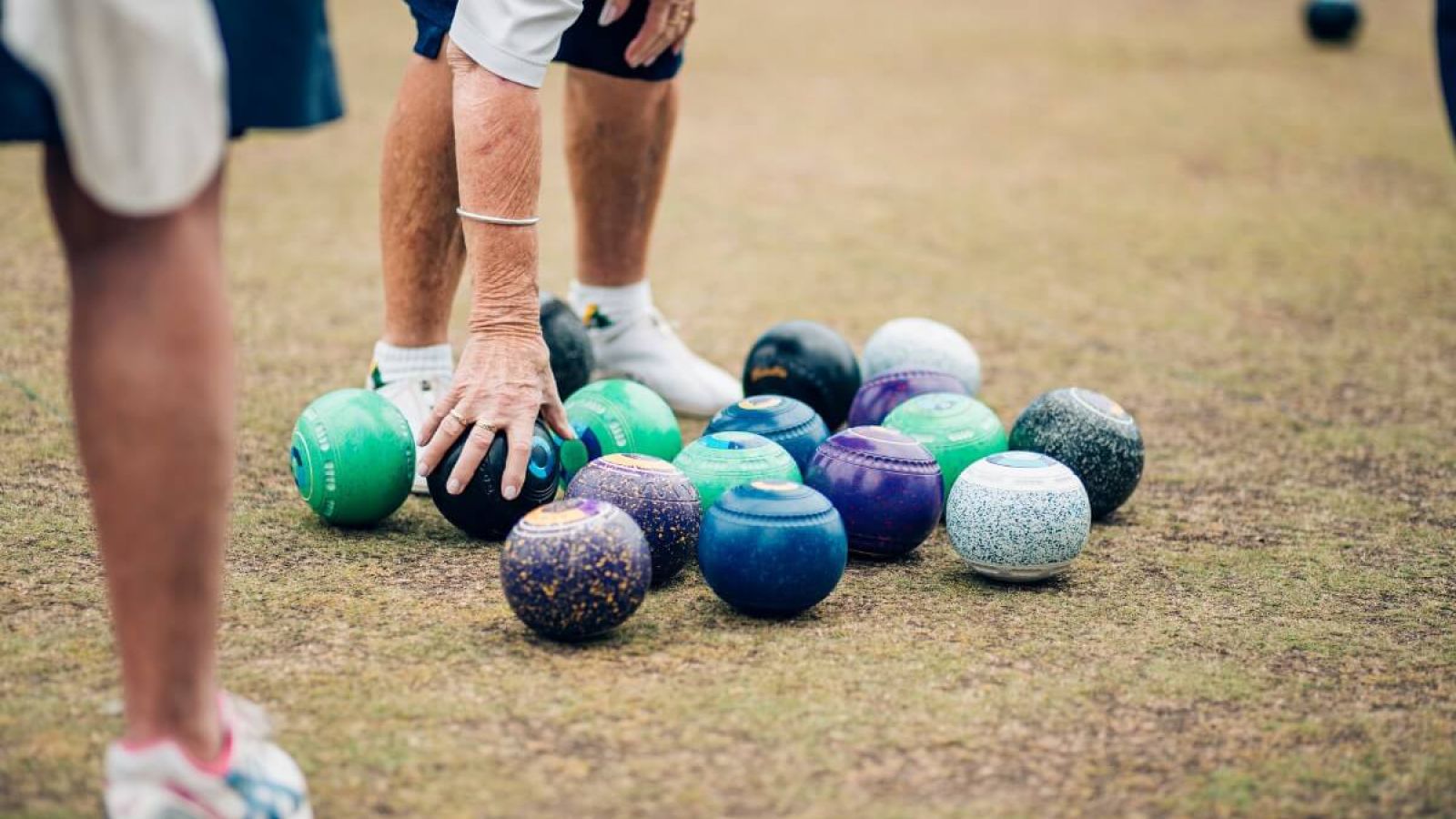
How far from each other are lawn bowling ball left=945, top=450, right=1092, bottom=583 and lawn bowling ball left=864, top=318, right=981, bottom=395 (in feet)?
3.12

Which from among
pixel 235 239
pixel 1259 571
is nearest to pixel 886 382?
pixel 1259 571

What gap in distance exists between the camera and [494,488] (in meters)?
3.10

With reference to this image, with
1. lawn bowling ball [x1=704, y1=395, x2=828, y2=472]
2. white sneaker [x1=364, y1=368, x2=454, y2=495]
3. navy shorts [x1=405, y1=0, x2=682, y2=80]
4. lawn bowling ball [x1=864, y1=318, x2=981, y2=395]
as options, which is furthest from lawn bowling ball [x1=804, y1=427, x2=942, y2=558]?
navy shorts [x1=405, y1=0, x2=682, y2=80]

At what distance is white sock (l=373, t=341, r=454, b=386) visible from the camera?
3654 millimetres

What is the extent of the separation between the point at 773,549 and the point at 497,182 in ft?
3.49

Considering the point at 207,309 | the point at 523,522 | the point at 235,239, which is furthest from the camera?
the point at 235,239

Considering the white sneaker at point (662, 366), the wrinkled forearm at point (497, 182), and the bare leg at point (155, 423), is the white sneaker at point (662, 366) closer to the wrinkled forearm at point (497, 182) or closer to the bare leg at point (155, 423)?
the wrinkled forearm at point (497, 182)

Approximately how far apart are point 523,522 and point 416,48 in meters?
1.51

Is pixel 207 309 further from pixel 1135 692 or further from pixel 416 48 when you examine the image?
pixel 416 48

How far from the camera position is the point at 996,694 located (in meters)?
2.55

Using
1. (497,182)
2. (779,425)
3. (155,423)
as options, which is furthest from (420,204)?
(155,423)

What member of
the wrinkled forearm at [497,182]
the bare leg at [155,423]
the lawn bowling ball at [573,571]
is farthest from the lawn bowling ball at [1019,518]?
the bare leg at [155,423]

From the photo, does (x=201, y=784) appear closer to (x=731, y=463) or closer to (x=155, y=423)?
(x=155, y=423)

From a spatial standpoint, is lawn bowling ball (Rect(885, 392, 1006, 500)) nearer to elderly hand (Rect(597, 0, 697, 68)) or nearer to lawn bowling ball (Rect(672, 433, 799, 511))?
lawn bowling ball (Rect(672, 433, 799, 511))
